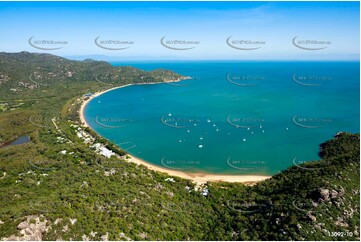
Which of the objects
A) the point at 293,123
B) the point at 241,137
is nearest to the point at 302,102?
the point at 293,123

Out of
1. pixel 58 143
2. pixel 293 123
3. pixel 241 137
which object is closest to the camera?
pixel 58 143

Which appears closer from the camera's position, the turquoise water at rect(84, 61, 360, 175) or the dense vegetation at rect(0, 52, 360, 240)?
the dense vegetation at rect(0, 52, 360, 240)

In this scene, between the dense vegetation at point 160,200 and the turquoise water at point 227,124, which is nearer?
the dense vegetation at point 160,200

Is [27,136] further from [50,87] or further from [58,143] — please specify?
[50,87]
